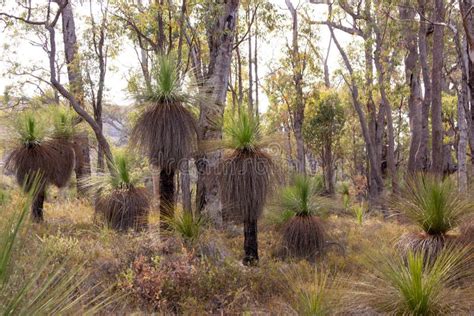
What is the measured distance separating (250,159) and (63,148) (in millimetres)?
5358

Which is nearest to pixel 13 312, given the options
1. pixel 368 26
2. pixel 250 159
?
pixel 250 159

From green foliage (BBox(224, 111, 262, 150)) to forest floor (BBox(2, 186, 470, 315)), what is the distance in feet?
5.33

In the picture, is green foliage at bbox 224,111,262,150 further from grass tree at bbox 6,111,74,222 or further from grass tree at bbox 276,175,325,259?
grass tree at bbox 6,111,74,222

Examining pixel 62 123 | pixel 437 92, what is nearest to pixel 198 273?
pixel 62 123

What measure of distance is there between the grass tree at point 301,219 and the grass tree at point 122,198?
2.73 metres

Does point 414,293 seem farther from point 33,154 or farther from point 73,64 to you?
point 73,64

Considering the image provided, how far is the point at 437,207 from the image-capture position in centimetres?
586

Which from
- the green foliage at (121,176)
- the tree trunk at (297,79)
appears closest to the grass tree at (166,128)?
the green foliage at (121,176)

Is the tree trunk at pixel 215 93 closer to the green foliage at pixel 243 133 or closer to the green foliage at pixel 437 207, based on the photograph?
the green foliage at pixel 243 133

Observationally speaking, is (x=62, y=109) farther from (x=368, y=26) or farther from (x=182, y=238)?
(x=368, y=26)

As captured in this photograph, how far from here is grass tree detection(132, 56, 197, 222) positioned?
7.64 m

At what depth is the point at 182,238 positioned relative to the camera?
7.21 meters

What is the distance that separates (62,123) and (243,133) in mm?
5718

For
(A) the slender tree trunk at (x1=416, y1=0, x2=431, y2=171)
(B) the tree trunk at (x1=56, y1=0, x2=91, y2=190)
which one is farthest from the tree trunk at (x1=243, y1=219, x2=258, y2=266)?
(B) the tree trunk at (x1=56, y1=0, x2=91, y2=190)
